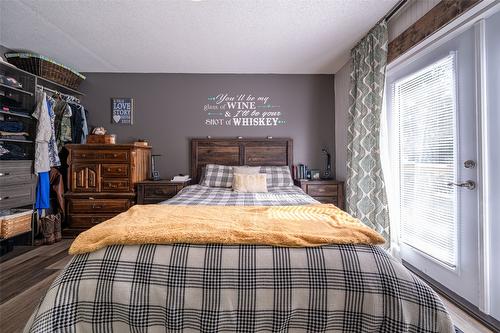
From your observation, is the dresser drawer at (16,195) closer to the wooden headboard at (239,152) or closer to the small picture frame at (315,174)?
the wooden headboard at (239,152)

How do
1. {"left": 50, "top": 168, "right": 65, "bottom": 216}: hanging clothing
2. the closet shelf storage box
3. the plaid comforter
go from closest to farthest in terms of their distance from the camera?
the plaid comforter, the closet shelf storage box, {"left": 50, "top": 168, "right": 65, "bottom": 216}: hanging clothing

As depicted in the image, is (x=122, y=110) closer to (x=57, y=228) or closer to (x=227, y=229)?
(x=57, y=228)

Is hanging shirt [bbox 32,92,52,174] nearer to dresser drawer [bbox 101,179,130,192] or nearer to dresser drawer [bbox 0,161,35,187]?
dresser drawer [bbox 0,161,35,187]

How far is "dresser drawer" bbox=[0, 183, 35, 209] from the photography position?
2.33 metres

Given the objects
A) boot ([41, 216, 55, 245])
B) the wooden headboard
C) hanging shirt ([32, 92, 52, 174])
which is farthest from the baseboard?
hanging shirt ([32, 92, 52, 174])

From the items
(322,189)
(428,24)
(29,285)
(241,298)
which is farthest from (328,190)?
(29,285)

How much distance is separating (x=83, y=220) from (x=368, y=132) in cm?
358

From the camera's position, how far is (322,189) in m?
3.06

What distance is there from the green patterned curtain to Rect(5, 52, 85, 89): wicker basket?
Answer: 3.58 metres

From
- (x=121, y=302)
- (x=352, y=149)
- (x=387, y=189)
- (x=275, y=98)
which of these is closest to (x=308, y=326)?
(x=121, y=302)

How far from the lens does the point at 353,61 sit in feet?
8.78

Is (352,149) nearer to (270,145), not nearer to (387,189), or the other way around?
(387,189)

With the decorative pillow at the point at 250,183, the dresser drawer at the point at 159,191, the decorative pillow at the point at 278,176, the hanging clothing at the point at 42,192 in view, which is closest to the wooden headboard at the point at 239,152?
the decorative pillow at the point at 278,176

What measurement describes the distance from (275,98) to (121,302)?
309 centimetres
